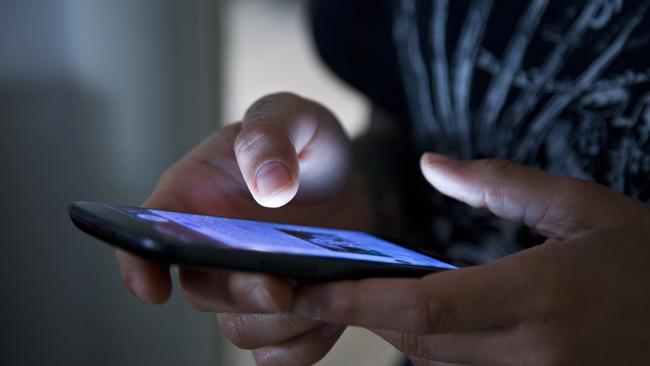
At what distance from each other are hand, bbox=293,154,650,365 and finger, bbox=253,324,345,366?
0.27 feet

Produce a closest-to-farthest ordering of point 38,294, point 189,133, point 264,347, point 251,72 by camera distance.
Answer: point 264,347 < point 38,294 < point 189,133 < point 251,72

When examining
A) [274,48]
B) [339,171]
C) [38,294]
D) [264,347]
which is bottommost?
Result: [38,294]

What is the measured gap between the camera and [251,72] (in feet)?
3.99

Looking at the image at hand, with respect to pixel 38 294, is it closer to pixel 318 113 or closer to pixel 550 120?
pixel 318 113

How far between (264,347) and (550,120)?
1.23 feet

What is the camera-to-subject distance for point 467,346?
1.22 ft

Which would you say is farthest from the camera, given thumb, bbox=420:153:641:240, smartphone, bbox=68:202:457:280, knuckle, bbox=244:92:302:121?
knuckle, bbox=244:92:302:121

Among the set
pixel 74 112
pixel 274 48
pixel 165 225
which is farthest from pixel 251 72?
pixel 165 225

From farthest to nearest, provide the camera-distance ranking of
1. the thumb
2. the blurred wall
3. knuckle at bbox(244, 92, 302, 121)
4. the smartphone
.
Answer: the blurred wall
knuckle at bbox(244, 92, 302, 121)
the thumb
the smartphone

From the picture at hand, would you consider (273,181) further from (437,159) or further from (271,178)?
(437,159)

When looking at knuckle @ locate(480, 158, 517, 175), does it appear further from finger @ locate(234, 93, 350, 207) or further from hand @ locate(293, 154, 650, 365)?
finger @ locate(234, 93, 350, 207)

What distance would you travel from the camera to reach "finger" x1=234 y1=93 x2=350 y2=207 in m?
0.46

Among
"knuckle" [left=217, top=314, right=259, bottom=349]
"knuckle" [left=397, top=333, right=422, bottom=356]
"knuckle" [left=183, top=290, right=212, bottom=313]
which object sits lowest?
"knuckle" [left=217, top=314, right=259, bottom=349]

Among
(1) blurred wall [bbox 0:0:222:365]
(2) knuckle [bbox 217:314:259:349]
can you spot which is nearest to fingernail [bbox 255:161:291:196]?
(2) knuckle [bbox 217:314:259:349]
